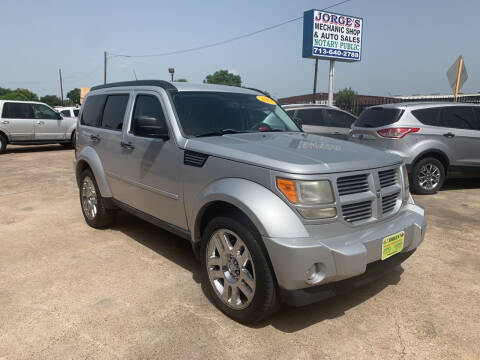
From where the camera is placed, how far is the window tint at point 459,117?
7.19 metres

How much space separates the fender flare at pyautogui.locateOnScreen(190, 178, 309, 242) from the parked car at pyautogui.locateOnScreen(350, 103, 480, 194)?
483 cm

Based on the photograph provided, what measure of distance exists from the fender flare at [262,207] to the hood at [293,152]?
7.1 inches

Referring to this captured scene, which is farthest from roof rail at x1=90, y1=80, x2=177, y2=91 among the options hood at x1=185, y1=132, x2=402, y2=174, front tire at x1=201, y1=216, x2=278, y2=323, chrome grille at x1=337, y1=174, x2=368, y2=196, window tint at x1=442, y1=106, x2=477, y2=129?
window tint at x1=442, y1=106, x2=477, y2=129

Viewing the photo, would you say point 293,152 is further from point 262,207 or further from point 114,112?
point 114,112

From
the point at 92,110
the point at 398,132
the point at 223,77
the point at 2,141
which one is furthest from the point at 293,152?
the point at 223,77

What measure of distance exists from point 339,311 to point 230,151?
1.54 meters

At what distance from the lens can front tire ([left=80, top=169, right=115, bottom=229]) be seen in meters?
4.96

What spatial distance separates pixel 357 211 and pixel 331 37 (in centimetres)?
1769

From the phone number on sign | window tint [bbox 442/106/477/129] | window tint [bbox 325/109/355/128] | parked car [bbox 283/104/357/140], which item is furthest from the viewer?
the phone number on sign

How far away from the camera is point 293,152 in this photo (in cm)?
294

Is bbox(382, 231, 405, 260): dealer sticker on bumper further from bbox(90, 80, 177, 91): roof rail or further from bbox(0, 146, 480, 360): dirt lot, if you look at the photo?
bbox(90, 80, 177, 91): roof rail

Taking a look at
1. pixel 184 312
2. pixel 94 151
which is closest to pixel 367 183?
pixel 184 312

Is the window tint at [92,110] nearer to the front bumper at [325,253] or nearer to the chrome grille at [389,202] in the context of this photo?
the front bumper at [325,253]

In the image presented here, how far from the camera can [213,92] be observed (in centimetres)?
407
